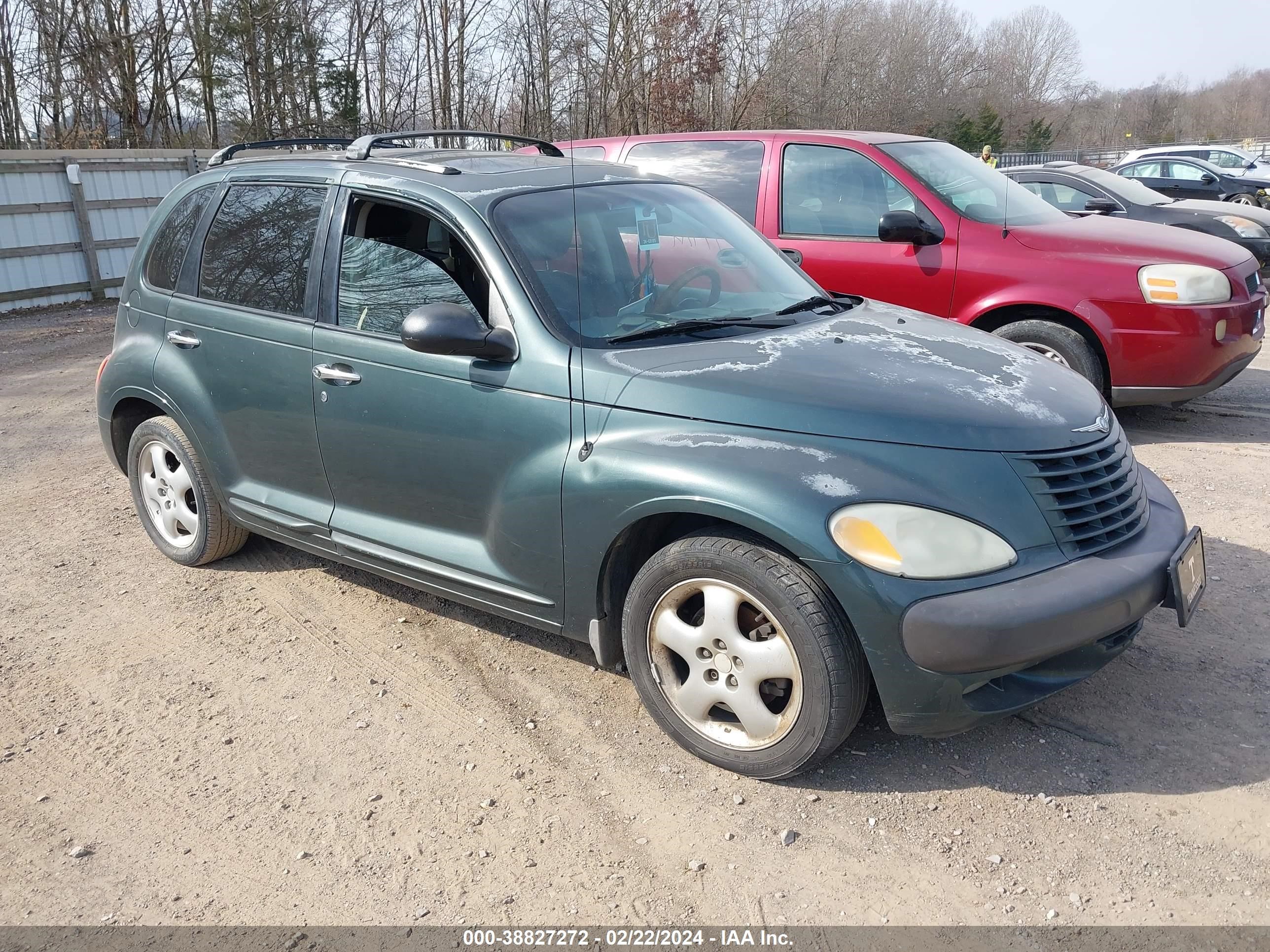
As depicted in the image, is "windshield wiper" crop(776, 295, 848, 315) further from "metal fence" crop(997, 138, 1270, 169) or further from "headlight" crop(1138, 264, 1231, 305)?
"metal fence" crop(997, 138, 1270, 169)

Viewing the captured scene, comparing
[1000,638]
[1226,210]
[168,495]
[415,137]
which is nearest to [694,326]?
[1000,638]

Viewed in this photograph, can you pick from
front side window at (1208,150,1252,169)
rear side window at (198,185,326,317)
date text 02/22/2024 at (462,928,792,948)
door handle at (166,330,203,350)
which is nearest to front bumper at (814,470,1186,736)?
date text 02/22/2024 at (462,928,792,948)

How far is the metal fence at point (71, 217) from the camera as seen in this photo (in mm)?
13102

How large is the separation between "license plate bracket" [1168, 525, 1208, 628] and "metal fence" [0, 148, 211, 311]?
12.8m

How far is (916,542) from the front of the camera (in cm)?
277

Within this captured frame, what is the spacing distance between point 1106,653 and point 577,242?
220cm

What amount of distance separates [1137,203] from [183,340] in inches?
404

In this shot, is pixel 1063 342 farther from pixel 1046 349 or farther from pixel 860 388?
pixel 860 388

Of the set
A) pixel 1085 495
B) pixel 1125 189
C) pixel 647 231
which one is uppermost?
pixel 647 231

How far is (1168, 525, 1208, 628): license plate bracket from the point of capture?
3.05 meters

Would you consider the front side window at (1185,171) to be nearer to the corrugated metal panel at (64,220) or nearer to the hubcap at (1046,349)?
the hubcap at (1046,349)

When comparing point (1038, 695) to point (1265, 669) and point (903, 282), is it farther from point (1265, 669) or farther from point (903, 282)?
point (903, 282)

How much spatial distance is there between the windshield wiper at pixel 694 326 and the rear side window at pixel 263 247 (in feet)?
4.63

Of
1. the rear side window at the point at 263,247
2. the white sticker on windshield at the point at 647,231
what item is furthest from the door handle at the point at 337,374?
the white sticker on windshield at the point at 647,231
